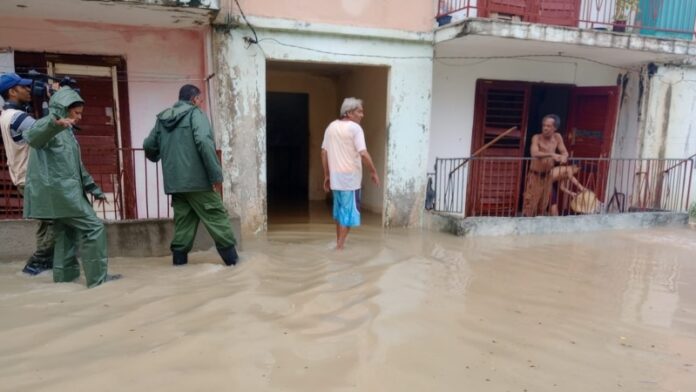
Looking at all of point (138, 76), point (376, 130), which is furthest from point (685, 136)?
point (138, 76)

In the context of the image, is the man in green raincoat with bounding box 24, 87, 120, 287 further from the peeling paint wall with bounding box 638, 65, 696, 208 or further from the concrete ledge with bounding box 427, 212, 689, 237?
the peeling paint wall with bounding box 638, 65, 696, 208

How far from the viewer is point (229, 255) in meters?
4.65

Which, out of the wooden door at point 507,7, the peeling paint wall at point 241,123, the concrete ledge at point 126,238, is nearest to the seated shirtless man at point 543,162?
the wooden door at point 507,7

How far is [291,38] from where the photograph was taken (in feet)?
20.5

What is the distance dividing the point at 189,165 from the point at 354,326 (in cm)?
207

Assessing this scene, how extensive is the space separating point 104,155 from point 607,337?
6.15m

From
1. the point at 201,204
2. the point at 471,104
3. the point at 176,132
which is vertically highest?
the point at 471,104

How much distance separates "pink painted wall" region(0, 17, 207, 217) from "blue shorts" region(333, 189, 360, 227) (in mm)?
2509

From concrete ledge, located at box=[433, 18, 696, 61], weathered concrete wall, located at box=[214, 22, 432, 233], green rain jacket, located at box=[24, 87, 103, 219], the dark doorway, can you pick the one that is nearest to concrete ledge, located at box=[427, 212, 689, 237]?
weathered concrete wall, located at box=[214, 22, 432, 233]

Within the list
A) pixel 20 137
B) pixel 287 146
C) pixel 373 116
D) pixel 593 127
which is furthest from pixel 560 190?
pixel 20 137

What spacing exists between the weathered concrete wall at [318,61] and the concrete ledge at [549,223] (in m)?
0.63

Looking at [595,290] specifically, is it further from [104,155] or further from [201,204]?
[104,155]

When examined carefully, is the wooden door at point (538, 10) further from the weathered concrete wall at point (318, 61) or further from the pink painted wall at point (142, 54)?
the pink painted wall at point (142, 54)

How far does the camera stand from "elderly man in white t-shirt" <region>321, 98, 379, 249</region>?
523 cm
